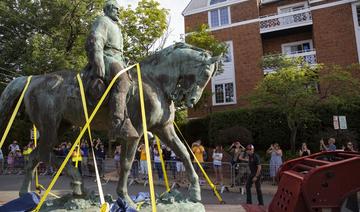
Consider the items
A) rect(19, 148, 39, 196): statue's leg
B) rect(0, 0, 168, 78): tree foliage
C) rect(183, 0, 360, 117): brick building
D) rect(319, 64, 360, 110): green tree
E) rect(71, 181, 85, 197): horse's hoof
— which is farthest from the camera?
rect(183, 0, 360, 117): brick building

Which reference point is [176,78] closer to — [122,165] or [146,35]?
[122,165]

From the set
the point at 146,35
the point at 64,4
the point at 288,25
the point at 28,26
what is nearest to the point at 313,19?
the point at 288,25

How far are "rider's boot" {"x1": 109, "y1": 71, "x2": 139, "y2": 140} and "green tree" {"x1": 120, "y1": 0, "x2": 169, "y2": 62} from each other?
15.6 m

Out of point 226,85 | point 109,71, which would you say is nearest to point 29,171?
point 109,71

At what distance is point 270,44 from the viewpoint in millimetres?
26641

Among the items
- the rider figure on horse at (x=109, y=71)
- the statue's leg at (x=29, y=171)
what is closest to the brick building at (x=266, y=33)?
the rider figure on horse at (x=109, y=71)

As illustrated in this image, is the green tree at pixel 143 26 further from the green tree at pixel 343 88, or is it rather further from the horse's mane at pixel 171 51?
the horse's mane at pixel 171 51

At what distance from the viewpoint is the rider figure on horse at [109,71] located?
4.69 metres

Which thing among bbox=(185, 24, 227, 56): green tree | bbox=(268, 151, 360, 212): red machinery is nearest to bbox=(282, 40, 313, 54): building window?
bbox=(185, 24, 227, 56): green tree

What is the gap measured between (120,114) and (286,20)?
22.8 metres

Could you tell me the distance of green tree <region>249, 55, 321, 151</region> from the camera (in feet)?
53.5

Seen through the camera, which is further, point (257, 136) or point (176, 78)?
point (257, 136)

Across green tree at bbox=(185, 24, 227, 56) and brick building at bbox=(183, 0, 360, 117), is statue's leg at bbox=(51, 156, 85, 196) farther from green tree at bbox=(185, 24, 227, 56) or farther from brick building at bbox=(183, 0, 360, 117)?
brick building at bbox=(183, 0, 360, 117)

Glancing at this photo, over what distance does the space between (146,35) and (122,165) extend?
16.4 m
